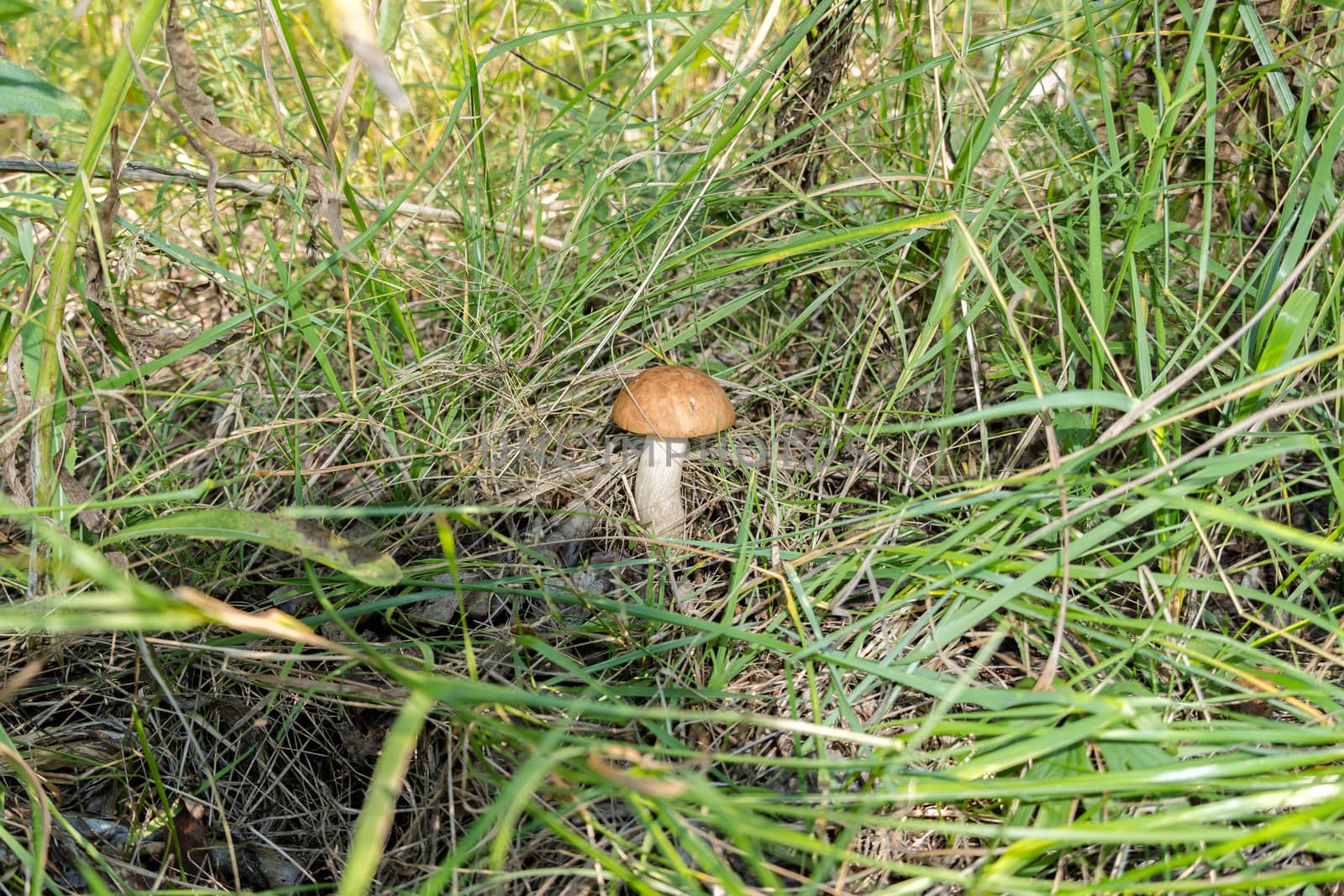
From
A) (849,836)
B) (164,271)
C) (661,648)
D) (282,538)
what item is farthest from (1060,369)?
(164,271)

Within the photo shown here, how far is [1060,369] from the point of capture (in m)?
2.04

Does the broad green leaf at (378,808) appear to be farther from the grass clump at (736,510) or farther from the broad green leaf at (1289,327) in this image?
the broad green leaf at (1289,327)

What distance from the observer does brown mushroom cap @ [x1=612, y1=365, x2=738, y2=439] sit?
1.90 metres

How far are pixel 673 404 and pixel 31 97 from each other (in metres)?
1.22

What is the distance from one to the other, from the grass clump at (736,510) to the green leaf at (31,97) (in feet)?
0.34

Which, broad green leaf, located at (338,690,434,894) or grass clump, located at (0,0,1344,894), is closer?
broad green leaf, located at (338,690,434,894)

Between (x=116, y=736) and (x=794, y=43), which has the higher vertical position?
(x=794, y=43)

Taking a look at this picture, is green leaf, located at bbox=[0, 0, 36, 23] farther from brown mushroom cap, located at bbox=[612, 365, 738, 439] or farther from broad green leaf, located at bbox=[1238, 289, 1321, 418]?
broad green leaf, located at bbox=[1238, 289, 1321, 418]

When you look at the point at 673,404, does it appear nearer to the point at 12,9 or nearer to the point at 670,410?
the point at 670,410

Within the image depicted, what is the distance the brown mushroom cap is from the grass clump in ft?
0.54

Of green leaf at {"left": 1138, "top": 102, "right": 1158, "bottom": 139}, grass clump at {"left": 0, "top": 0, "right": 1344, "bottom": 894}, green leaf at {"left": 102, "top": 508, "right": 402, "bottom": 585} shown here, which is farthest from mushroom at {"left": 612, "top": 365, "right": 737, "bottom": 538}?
green leaf at {"left": 1138, "top": 102, "right": 1158, "bottom": 139}

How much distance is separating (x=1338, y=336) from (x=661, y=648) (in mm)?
1413

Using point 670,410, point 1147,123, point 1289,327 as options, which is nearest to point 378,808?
point 670,410

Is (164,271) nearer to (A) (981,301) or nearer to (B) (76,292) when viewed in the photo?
(B) (76,292)
